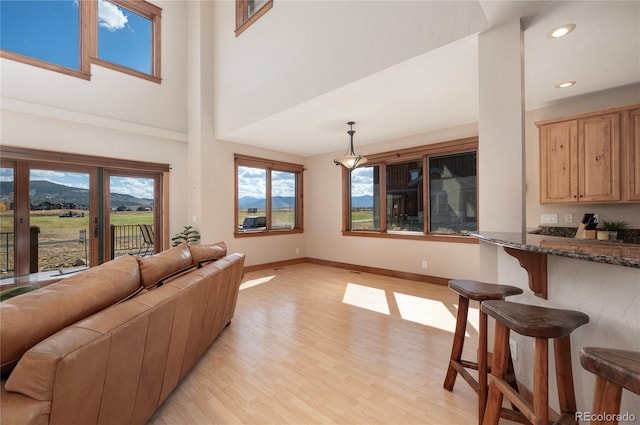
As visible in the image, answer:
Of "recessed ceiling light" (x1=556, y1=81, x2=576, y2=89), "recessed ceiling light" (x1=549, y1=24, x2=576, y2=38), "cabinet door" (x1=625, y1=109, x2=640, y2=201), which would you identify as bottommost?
"cabinet door" (x1=625, y1=109, x2=640, y2=201)

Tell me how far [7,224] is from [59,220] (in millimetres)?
536

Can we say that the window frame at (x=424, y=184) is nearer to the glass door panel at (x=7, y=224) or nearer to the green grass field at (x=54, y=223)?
the green grass field at (x=54, y=223)

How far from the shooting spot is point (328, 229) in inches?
246

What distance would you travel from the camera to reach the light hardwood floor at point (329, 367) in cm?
170

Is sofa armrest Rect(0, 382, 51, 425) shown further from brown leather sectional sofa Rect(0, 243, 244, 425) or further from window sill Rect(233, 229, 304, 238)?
window sill Rect(233, 229, 304, 238)

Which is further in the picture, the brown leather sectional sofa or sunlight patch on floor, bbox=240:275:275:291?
sunlight patch on floor, bbox=240:275:275:291

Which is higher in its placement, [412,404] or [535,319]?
[535,319]

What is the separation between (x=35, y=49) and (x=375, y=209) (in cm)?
601

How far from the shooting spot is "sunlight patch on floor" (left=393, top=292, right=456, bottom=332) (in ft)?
9.94

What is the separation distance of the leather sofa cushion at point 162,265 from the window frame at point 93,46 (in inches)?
165

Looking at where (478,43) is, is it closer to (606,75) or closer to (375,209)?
(606,75)

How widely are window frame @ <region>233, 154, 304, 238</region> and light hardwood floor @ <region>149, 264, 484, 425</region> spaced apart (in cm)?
200

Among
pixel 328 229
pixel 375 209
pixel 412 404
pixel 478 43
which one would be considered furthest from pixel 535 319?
pixel 328 229

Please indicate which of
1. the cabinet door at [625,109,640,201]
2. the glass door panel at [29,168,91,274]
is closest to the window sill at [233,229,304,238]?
the glass door panel at [29,168,91,274]
